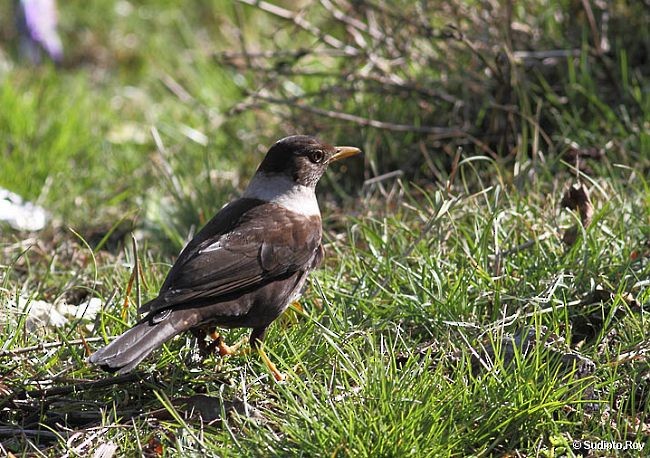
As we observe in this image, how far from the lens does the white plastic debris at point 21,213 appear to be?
5.76m

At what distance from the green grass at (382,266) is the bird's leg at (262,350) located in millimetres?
68

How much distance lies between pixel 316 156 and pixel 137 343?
1569 millimetres

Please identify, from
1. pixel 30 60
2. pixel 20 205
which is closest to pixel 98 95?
pixel 30 60

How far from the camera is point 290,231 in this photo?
4.25 meters

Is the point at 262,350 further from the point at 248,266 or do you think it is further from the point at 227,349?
the point at 248,266

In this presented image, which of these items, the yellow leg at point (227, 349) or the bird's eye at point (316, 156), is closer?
the yellow leg at point (227, 349)

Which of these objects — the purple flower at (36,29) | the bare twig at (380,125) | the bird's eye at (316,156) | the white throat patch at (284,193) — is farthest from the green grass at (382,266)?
the purple flower at (36,29)

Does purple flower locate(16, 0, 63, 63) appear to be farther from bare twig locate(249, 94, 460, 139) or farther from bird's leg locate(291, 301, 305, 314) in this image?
bird's leg locate(291, 301, 305, 314)

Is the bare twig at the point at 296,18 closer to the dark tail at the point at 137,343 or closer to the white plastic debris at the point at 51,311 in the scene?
the white plastic debris at the point at 51,311

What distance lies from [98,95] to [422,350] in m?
5.12

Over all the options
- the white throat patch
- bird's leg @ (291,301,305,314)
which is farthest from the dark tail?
the white throat patch

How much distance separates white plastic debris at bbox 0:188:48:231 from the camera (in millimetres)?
5762

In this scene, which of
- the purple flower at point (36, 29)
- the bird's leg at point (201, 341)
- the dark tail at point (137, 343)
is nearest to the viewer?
the dark tail at point (137, 343)

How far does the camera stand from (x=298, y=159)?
182 inches
